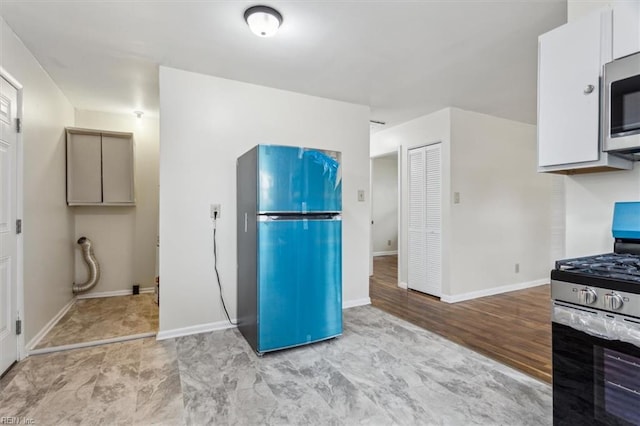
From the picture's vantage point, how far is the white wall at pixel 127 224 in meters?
4.22

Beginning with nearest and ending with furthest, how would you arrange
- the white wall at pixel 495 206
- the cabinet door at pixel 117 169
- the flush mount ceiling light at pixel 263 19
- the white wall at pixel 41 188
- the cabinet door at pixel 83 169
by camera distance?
the flush mount ceiling light at pixel 263 19 → the white wall at pixel 41 188 → the cabinet door at pixel 83 169 → the cabinet door at pixel 117 169 → the white wall at pixel 495 206

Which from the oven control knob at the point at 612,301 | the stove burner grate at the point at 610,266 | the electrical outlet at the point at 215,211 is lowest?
the oven control knob at the point at 612,301

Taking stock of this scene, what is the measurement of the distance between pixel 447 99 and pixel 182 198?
3145mm

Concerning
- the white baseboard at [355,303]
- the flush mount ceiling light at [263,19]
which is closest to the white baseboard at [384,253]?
the white baseboard at [355,303]

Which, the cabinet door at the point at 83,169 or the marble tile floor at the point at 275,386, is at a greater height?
the cabinet door at the point at 83,169

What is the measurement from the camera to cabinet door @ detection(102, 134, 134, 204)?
4008 millimetres

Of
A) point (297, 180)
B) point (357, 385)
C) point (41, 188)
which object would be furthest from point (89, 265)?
point (357, 385)

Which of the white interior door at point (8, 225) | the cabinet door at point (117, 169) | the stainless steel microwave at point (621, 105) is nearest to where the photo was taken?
the stainless steel microwave at point (621, 105)

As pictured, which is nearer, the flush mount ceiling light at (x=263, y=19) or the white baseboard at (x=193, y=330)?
the flush mount ceiling light at (x=263, y=19)

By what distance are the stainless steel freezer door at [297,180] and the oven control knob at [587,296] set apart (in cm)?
180

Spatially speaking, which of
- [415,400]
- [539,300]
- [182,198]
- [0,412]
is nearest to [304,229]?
[182,198]

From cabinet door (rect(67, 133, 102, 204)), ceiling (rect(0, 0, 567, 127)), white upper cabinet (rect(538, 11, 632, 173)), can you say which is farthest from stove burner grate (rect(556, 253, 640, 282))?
cabinet door (rect(67, 133, 102, 204))

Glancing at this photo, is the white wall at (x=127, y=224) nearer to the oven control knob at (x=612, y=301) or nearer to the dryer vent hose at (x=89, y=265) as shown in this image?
the dryer vent hose at (x=89, y=265)

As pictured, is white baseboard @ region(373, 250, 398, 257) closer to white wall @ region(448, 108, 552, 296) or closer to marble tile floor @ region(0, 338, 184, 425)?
white wall @ region(448, 108, 552, 296)
